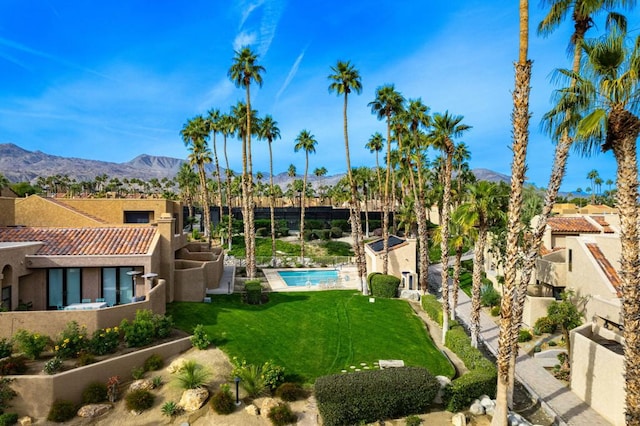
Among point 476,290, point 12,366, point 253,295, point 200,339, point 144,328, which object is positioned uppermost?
point 476,290

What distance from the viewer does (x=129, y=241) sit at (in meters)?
24.6

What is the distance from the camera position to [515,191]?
14.6 metres

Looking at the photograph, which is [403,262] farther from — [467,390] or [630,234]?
[630,234]

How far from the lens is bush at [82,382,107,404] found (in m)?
16.0

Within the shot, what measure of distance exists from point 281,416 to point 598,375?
13238mm

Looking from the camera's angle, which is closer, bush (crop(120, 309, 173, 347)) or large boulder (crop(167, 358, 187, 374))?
large boulder (crop(167, 358, 187, 374))

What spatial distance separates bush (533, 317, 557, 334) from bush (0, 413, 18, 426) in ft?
91.8

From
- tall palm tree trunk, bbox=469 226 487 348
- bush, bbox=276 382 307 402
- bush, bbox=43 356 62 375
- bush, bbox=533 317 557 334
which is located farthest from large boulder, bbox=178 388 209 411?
bush, bbox=533 317 557 334

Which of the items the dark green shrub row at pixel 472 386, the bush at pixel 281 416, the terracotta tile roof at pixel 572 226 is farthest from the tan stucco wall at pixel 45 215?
the terracotta tile roof at pixel 572 226

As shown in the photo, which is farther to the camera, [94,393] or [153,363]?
[153,363]

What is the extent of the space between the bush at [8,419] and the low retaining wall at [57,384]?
291 mm

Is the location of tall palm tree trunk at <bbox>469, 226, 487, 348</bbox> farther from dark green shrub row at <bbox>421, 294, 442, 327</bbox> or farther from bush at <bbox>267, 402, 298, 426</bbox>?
bush at <bbox>267, 402, 298, 426</bbox>

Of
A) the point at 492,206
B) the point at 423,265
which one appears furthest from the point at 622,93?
the point at 423,265

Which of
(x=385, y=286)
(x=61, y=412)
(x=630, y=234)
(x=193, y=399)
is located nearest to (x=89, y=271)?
(x=61, y=412)
